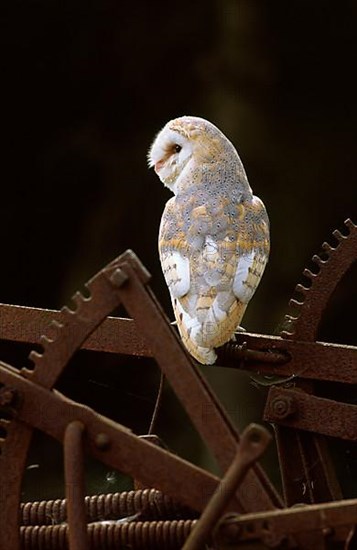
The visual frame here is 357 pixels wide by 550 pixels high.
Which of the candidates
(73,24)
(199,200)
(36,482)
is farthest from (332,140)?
(199,200)

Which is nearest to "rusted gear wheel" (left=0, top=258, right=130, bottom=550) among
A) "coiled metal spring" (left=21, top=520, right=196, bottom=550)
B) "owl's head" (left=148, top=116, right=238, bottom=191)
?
"coiled metal spring" (left=21, top=520, right=196, bottom=550)

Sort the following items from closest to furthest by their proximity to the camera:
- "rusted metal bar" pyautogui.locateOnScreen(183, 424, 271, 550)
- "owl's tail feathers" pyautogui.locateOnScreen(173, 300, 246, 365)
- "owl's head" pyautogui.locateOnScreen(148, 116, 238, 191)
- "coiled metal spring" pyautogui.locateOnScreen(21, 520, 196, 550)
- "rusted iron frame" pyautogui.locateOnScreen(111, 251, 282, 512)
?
"rusted metal bar" pyautogui.locateOnScreen(183, 424, 271, 550)
"rusted iron frame" pyautogui.locateOnScreen(111, 251, 282, 512)
"coiled metal spring" pyautogui.locateOnScreen(21, 520, 196, 550)
"owl's tail feathers" pyautogui.locateOnScreen(173, 300, 246, 365)
"owl's head" pyautogui.locateOnScreen(148, 116, 238, 191)

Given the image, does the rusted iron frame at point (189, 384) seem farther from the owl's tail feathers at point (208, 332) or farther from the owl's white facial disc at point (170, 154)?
the owl's white facial disc at point (170, 154)

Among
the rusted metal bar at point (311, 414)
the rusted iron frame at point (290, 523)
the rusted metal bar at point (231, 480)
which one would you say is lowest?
the rusted iron frame at point (290, 523)

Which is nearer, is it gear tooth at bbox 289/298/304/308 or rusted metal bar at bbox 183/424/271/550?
rusted metal bar at bbox 183/424/271/550

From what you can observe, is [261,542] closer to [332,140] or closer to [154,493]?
[154,493]

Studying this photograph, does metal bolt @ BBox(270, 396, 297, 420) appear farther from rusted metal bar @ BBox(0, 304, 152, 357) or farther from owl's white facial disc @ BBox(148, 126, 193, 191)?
owl's white facial disc @ BBox(148, 126, 193, 191)

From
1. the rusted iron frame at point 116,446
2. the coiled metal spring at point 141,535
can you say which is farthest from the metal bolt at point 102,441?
the coiled metal spring at point 141,535
